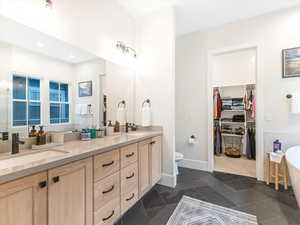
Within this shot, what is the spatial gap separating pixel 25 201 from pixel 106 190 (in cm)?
67

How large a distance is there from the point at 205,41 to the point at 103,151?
3.06 meters

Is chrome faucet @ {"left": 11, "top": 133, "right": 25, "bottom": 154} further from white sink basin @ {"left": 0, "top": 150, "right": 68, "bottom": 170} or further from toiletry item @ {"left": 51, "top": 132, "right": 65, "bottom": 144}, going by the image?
toiletry item @ {"left": 51, "top": 132, "right": 65, "bottom": 144}

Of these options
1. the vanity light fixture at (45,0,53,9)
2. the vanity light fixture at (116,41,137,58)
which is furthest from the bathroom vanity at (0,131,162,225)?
the vanity light fixture at (116,41,137,58)

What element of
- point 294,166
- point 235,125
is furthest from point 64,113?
point 235,125

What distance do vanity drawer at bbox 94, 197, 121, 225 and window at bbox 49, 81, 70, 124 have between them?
1018mm

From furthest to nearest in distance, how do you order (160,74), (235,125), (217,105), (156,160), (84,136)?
(235,125) → (217,105) → (160,74) → (156,160) → (84,136)

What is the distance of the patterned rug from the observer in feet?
5.38

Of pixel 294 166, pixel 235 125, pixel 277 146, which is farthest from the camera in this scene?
pixel 235 125

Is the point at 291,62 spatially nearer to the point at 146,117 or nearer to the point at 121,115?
the point at 146,117

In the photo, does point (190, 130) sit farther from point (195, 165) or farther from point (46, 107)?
point (46, 107)

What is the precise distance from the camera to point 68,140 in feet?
5.64

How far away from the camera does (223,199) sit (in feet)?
6.88

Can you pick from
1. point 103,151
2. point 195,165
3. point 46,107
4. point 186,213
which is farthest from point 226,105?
point 46,107

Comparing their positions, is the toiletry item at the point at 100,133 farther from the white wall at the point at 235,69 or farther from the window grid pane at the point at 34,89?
the white wall at the point at 235,69
